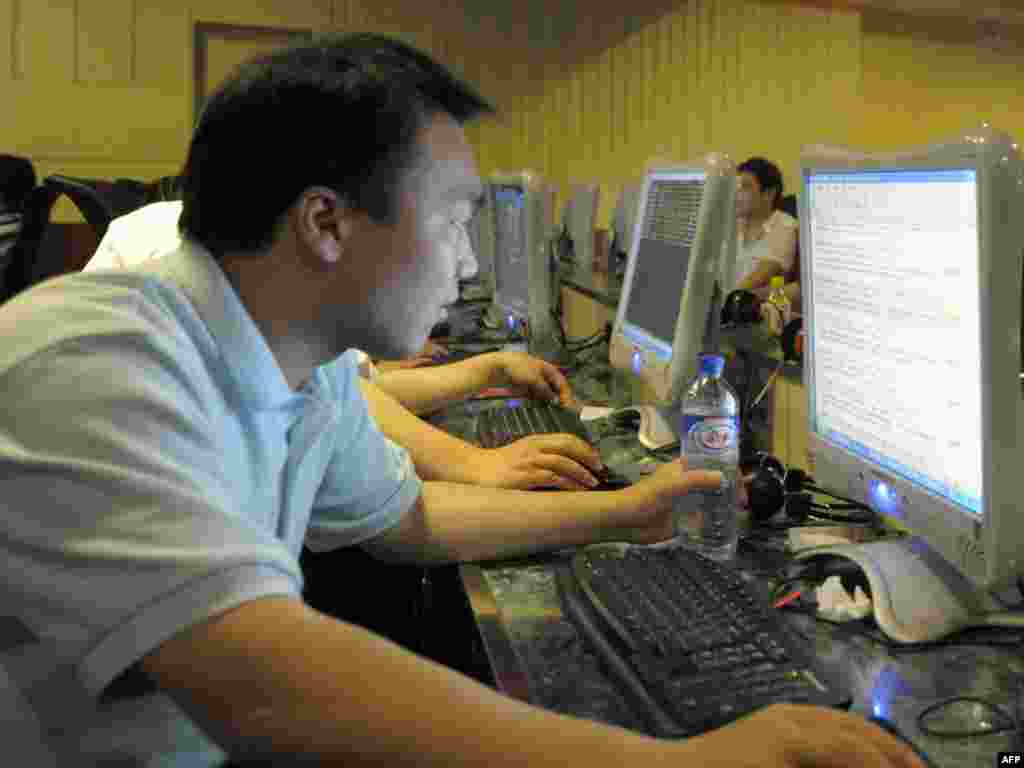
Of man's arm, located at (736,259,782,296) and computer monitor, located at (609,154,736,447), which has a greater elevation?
man's arm, located at (736,259,782,296)

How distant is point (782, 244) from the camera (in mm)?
4453

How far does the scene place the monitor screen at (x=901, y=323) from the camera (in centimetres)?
86

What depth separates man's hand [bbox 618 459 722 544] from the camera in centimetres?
119

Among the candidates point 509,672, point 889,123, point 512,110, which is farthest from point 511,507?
point 889,123

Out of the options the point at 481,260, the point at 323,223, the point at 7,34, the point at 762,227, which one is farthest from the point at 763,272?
the point at 7,34

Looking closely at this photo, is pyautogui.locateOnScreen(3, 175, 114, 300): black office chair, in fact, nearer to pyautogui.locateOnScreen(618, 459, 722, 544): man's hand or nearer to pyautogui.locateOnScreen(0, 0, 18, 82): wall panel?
pyautogui.locateOnScreen(618, 459, 722, 544): man's hand

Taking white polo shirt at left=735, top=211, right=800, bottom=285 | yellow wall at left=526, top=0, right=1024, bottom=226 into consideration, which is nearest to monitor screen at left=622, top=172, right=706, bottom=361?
white polo shirt at left=735, top=211, right=800, bottom=285

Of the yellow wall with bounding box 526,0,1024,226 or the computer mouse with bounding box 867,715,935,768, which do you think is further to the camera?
the yellow wall with bounding box 526,0,1024,226

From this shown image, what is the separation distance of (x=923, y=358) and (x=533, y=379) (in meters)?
1.11

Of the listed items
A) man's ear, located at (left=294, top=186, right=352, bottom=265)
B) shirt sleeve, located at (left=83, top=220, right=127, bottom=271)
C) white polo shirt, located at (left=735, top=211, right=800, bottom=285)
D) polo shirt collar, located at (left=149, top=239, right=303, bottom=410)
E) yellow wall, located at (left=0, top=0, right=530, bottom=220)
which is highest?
yellow wall, located at (left=0, top=0, right=530, bottom=220)

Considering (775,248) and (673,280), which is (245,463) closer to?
(673,280)

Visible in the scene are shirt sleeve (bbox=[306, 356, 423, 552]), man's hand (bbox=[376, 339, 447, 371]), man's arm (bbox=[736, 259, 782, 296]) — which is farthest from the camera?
man's arm (bbox=[736, 259, 782, 296])

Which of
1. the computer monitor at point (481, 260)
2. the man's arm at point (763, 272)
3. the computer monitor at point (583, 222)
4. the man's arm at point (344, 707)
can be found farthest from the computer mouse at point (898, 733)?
the man's arm at point (763, 272)

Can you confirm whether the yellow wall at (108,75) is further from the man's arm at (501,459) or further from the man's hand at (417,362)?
the man's arm at (501,459)
